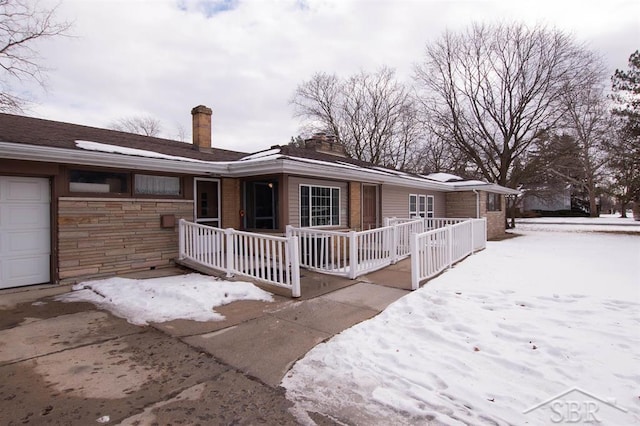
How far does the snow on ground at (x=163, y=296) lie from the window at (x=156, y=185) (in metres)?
2.06

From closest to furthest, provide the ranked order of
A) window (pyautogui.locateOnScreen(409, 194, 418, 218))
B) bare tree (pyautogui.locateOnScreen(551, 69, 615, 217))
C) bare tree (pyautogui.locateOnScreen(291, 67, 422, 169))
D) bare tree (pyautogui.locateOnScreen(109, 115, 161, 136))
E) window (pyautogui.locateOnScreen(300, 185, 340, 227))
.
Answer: window (pyautogui.locateOnScreen(300, 185, 340, 227)) → window (pyautogui.locateOnScreen(409, 194, 418, 218)) → bare tree (pyautogui.locateOnScreen(551, 69, 615, 217)) → bare tree (pyautogui.locateOnScreen(291, 67, 422, 169)) → bare tree (pyautogui.locateOnScreen(109, 115, 161, 136))

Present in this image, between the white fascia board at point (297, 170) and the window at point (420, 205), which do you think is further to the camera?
the window at point (420, 205)

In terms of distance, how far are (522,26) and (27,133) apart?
88.1ft

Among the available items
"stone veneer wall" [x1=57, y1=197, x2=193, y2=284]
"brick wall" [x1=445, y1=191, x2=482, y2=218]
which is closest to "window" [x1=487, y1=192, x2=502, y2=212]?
"brick wall" [x1=445, y1=191, x2=482, y2=218]

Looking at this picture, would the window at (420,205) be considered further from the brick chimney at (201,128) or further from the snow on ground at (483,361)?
the snow on ground at (483,361)

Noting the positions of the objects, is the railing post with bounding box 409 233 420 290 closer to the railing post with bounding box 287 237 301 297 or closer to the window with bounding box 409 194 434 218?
the railing post with bounding box 287 237 301 297

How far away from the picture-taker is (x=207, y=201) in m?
8.46

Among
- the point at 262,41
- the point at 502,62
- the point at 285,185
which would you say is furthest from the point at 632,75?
the point at 285,185

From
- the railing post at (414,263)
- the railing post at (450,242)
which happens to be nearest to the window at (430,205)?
the railing post at (450,242)

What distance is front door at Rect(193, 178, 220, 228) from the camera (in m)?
8.24

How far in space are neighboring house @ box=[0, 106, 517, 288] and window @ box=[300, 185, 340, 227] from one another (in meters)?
0.03

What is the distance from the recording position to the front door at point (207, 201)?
27.0 feet

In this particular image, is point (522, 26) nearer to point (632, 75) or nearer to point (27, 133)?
point (632, 75)

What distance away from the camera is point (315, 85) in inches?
1224
